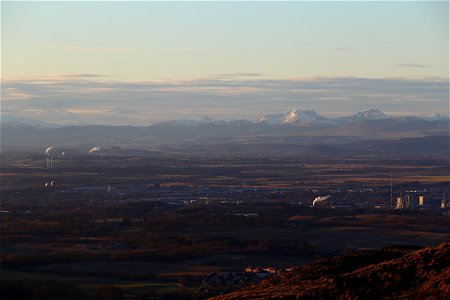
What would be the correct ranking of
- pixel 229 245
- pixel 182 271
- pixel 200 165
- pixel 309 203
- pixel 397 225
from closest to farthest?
pixel 182 271 < pixel 229 245 < pixel 397 225 < pixel 309 203 < pixel 200 165

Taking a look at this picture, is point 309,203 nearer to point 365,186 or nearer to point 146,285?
point 365,186

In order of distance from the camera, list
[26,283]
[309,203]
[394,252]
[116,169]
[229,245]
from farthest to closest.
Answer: [116,169]
[309,203]
[229,245]
[26,283]
[394,252]

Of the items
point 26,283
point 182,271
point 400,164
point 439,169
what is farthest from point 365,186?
point 26,283

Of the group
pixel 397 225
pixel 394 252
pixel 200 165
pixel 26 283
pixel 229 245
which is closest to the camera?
pixel 394 252

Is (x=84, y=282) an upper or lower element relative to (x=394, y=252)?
lower

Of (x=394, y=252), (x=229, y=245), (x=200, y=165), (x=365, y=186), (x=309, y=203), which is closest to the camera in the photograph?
(x=394, y=252)

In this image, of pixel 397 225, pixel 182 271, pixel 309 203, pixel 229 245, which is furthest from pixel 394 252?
pixel 309 203

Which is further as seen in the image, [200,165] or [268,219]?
[200,165]

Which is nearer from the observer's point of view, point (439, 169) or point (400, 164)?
point (439, 169)

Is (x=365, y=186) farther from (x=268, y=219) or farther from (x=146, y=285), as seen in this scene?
(x=146, y=285)
